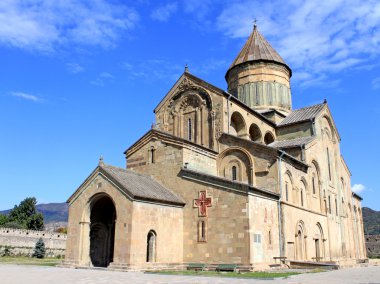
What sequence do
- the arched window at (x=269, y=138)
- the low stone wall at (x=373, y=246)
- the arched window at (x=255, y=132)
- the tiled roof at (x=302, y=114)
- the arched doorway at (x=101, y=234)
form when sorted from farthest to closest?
1. the low stone wall at (x=373, y=246)
2. the arched window at (x=269, y=138)
3. the tiled roof at (x=302, y=114)
4. the arched window at (x=255, y=132)
5. the arched doorway at (x=101, y=234)

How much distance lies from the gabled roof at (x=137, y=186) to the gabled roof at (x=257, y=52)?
16.4 m

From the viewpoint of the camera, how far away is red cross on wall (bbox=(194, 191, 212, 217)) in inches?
768

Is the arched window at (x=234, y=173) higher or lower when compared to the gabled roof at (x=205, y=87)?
lower

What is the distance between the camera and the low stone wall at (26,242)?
111 feet

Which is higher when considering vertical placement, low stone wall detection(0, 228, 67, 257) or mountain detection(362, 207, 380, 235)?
mountain detection(362, 207, 380, 235)

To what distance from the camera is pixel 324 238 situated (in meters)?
25.5

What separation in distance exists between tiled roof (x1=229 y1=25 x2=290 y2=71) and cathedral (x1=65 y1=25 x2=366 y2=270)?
5035 millimetres

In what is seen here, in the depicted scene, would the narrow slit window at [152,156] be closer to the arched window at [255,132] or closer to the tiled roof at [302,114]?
the arched window at [255,132]

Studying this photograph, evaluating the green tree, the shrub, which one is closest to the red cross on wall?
the shrub

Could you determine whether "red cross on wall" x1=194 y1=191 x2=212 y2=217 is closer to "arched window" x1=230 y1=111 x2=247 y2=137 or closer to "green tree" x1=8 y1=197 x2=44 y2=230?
"arched window" x1=230 y1=111 x2=247 y2=137

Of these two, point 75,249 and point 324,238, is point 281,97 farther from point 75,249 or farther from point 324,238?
point 75,249

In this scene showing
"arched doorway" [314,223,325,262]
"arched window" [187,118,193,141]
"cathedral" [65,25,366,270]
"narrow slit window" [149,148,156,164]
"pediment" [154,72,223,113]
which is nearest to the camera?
"cathedral" [65,25,366,270]

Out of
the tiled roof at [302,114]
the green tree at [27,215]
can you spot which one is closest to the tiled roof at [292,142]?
the tiled roof at [302,114]

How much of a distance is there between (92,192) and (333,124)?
820 inches
